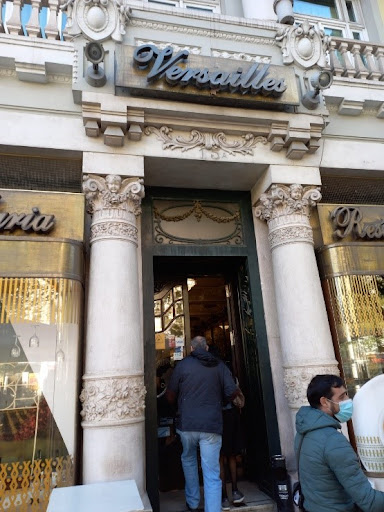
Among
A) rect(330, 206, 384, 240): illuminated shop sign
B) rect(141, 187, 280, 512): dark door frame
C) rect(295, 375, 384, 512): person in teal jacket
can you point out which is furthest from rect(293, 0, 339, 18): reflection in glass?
rect(295, 375, 384, 512): person in teal jacket

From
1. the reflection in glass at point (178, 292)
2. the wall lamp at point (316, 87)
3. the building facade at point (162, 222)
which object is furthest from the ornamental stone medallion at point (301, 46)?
the reflection in glass at point (178, 292)

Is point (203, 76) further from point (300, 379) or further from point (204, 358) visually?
point (300, 379)

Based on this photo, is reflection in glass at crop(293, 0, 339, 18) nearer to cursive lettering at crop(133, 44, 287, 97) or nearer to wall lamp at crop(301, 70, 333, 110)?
wall lamp at crop(301, 70, 333, 110)

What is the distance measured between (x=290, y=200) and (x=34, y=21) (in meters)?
4.83

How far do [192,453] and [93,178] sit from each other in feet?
12.7

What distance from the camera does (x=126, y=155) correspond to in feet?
17.2

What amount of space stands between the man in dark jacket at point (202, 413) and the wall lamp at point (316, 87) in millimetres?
4226

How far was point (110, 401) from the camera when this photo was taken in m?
4.18

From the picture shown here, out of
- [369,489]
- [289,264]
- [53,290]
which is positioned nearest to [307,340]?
[289,264]

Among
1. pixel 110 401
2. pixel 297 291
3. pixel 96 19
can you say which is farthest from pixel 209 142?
pixel 110 401

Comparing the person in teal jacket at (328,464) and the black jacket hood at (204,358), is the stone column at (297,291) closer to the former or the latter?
the black jacket hood at (204,358)

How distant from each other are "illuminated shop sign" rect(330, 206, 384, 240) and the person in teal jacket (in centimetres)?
388

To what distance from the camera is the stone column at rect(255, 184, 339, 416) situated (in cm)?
499

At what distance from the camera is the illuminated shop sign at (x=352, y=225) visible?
232 inches
